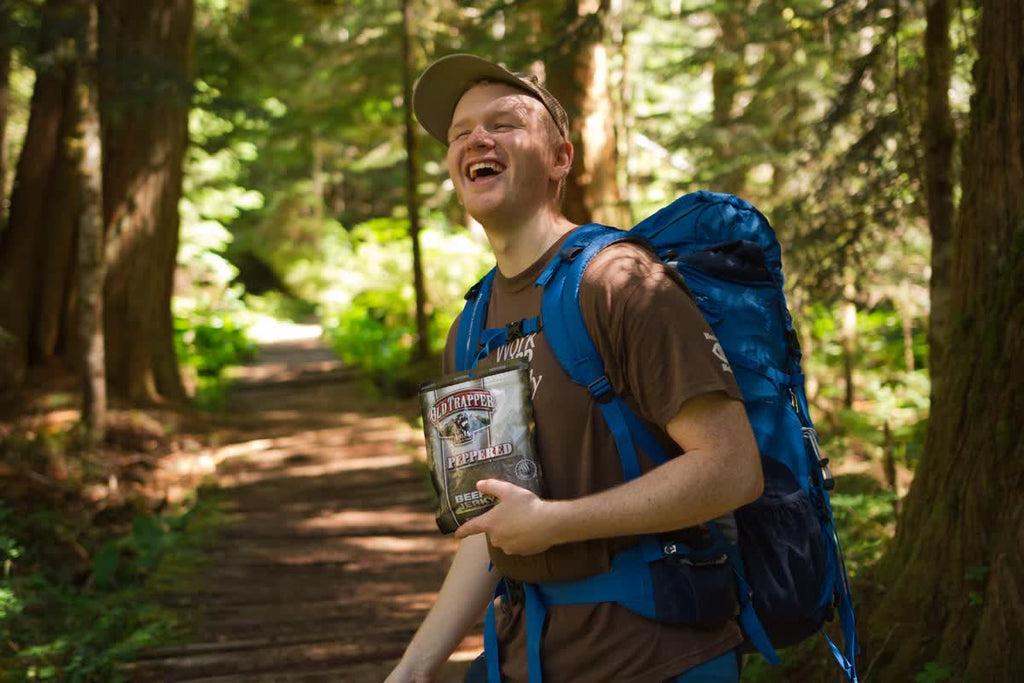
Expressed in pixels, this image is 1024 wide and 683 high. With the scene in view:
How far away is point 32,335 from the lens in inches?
440

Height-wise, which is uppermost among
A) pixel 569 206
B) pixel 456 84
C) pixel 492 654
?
pixel 569 206

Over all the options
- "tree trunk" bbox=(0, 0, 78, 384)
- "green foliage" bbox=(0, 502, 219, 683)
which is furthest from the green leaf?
"tree trunk" bbox=(0, 0, 78, 384)

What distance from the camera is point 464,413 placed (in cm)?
192

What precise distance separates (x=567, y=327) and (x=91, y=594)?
20.1ft

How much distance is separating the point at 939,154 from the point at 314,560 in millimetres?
5026

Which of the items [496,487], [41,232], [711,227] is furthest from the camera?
[41,232]

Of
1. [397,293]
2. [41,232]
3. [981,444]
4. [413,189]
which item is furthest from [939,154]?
[397,293]

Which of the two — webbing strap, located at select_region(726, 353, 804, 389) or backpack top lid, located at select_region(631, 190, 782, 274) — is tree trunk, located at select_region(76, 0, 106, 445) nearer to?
backpack top lid, located at select_region(631, 190, 782, 274)

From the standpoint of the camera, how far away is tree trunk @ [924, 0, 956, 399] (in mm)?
5180

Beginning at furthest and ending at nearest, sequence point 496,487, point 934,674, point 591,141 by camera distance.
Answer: point 591,141
point 934,674
point 496,487

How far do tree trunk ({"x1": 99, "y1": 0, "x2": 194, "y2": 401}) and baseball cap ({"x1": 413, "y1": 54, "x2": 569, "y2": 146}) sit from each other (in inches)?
383

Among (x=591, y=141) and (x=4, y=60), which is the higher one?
(x=4, y=60)

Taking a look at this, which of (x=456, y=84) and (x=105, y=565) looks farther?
(x=105, y=565)

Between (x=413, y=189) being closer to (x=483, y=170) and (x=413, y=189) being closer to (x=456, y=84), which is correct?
(x=456, y=84)
